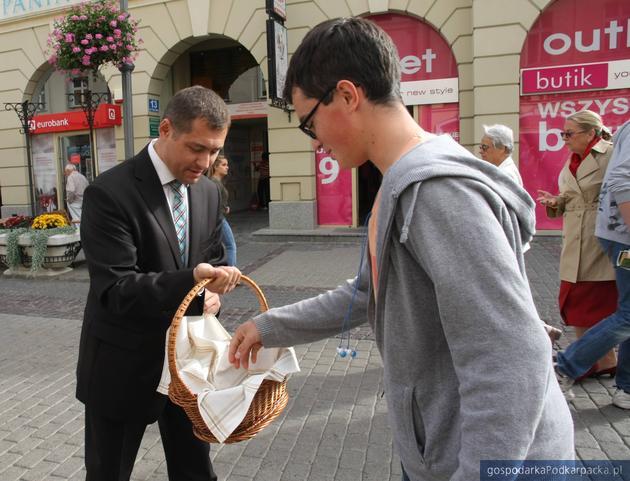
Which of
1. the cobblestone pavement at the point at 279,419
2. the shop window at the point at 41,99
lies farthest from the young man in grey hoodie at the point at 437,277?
the shop window at the point at 41,99

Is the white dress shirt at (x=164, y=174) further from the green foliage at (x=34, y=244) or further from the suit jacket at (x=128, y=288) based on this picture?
the green foliage at (x=34, y=244)

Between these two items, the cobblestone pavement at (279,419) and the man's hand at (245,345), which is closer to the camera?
the man's hand at (245,345)

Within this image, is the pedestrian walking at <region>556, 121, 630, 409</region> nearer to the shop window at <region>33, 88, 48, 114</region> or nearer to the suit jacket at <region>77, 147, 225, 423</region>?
the suit jacket at <region>77, 147, 225, 423</region>

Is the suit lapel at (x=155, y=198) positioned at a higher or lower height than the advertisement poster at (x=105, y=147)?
lower

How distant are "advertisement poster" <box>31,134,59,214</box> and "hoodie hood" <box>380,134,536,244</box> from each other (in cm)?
1580

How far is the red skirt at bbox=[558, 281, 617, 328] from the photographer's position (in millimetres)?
3951

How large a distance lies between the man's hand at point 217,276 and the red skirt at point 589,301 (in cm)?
304

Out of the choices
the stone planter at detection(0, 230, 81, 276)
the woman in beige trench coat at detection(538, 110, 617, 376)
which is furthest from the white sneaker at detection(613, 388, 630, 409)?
the stone planter at detection(0, 230, 81, 276)

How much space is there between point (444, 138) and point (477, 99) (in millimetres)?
9587

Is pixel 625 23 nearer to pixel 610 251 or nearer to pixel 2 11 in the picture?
pixel 610 251

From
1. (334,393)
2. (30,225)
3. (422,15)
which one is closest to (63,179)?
(30,225)

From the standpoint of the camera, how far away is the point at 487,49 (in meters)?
9.92

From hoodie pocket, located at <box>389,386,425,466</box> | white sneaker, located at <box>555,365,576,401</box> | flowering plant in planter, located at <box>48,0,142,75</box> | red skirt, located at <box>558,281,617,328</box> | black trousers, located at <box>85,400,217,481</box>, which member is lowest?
white sneaker, located at <box>555,365,576,401</box>

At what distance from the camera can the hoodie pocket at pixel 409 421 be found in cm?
119
